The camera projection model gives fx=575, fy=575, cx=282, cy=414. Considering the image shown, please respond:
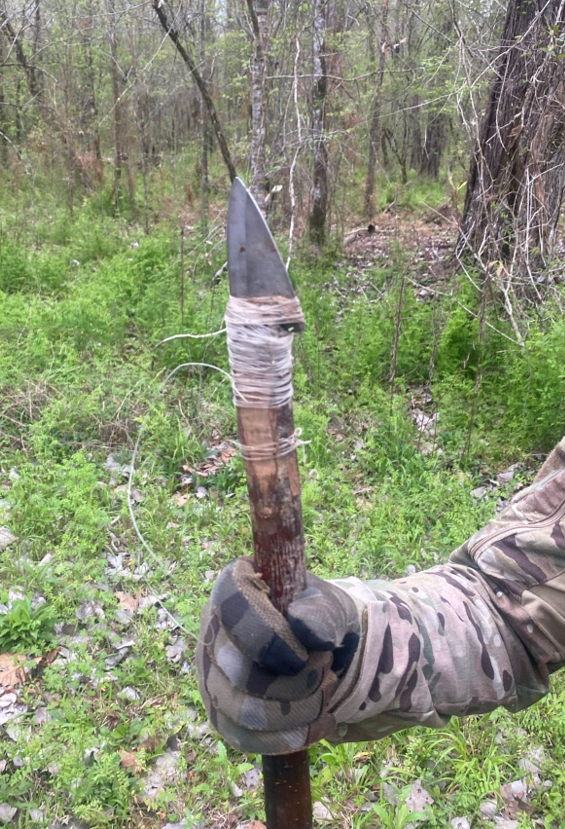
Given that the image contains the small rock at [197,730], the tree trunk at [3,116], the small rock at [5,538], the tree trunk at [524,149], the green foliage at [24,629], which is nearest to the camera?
the small rock at [197,730]

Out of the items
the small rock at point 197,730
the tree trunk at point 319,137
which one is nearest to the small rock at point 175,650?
the small rock at point 197,730

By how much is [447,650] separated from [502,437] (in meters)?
2.87

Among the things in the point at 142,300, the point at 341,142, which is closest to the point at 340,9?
the point at 341,142

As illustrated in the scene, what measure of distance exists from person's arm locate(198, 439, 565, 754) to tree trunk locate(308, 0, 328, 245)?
5.35 meters

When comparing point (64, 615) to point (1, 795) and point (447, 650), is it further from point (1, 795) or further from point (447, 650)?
point (447, 650)

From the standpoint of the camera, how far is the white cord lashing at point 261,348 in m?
0.97

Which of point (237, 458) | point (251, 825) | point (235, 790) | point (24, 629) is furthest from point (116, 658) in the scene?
point (237, 458)

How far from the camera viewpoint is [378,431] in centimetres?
399

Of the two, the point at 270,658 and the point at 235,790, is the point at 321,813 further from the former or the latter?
the point at 270,658

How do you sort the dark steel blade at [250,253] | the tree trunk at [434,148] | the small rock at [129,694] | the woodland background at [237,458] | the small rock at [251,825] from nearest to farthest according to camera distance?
the dark steel blade at [250,253] < the small rock at [251,825] < the woodland background at [237,458] < the small rock at [129,694] < the tree trunk at [434,148]

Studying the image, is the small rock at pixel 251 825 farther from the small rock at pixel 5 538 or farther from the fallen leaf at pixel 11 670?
the small rock at pixel 5 538

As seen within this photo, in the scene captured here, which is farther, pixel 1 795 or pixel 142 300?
pixel 142 300

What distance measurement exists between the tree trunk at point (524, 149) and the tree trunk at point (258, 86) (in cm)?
179

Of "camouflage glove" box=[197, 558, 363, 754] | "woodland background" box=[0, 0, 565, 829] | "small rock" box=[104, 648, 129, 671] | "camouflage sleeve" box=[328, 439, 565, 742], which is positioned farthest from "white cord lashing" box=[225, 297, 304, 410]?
"small rock" box=[104, 648, 129, 671]
